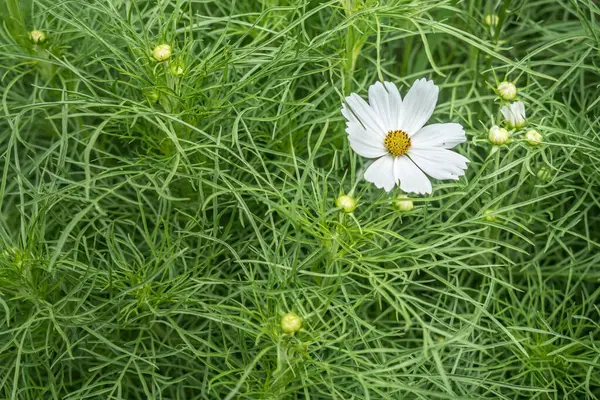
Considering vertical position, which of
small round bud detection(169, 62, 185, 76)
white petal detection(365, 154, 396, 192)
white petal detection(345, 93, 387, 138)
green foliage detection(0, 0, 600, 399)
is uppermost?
small round bud detection(169, 62, 185, 76)

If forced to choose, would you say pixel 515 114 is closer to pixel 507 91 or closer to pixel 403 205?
pixel 507 91

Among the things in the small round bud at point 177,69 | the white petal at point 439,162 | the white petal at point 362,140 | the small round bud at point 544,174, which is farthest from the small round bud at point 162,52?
the small round bud at point 544,174

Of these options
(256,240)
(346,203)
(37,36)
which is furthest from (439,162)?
(37,36)

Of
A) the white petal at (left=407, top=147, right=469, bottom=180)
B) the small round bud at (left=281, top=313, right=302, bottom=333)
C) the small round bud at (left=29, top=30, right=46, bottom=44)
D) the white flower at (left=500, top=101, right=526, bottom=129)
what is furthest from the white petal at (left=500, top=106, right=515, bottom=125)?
the small round bud at (left=29, top=30, right=46, bottom=44)

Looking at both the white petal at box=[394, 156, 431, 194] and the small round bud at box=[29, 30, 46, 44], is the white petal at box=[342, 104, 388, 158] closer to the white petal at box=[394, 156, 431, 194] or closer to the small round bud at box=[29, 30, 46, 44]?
the white petal at box=[394, 156, 431, 194]

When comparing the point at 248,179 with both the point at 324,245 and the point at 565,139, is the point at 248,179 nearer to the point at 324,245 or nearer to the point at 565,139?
the point at 324,245

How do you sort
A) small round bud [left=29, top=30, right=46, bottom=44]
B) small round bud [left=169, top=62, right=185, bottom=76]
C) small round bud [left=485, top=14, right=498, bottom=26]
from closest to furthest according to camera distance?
small round bud [left=169, top=62, right=185, bottom=76]
small round bud [left=29, top=30, right=46, bottom=44]
small round bud [left=485, top=14, right=498, bottom=26]

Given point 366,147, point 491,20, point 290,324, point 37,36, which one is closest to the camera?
point 290,324

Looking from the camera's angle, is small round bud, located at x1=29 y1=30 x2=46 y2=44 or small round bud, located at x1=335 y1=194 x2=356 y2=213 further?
small round bud, located at x1=29 y1=30 x2=46 y2=44
